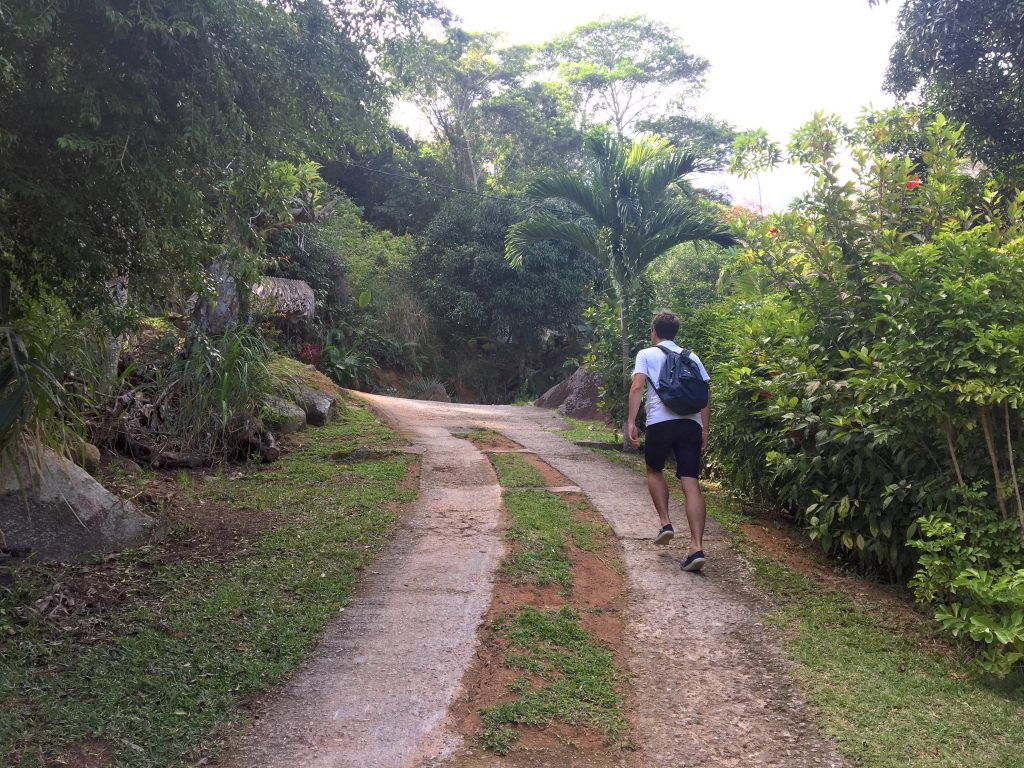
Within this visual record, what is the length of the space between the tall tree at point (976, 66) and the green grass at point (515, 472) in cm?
629

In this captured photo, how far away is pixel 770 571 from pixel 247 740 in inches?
139

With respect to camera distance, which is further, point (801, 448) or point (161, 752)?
point (801, 448)

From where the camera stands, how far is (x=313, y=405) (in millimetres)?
11727

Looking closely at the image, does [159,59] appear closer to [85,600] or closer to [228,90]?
[228,90]

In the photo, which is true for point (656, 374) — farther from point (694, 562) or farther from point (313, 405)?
point (313, 405)

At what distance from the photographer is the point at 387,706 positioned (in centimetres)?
360

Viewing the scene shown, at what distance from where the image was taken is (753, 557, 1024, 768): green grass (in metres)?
3.28

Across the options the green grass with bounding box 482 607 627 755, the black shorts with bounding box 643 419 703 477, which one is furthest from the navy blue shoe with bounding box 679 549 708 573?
the green grass with bounding box 482 607 627 755

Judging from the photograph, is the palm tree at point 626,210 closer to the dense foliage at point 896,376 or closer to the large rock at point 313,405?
the dense foliage at point 896,376

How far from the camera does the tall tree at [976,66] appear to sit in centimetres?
960

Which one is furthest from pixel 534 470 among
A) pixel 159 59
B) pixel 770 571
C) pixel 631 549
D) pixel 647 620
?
pixel 159 59

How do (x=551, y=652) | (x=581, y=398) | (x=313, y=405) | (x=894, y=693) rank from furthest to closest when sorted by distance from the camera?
(x=581, y=398), (x=313, y=405), (x=551, y=652), (x=894, y=693)

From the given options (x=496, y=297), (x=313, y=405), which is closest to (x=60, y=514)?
(x=313, y=405)

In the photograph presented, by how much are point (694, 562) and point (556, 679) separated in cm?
186
